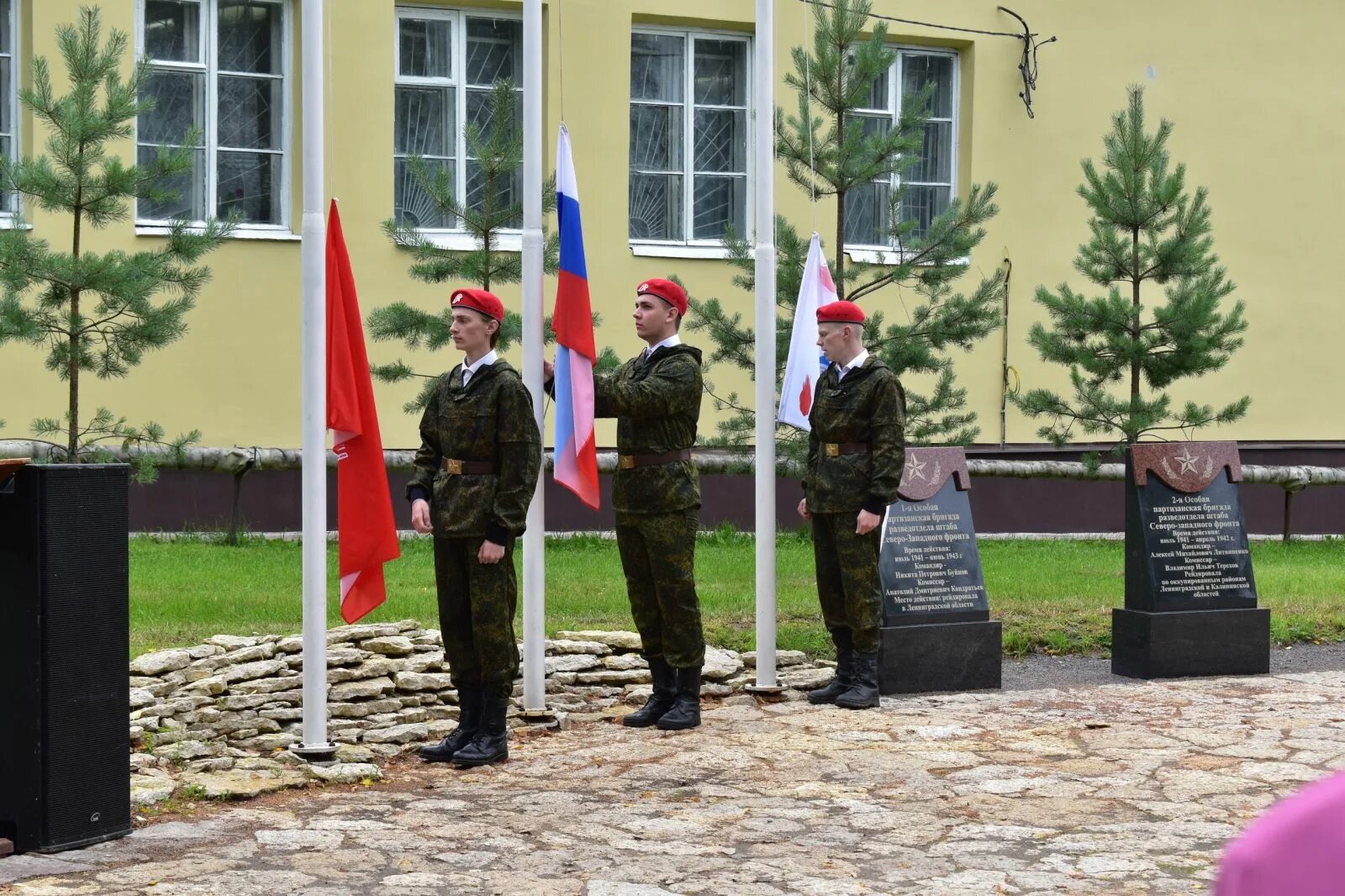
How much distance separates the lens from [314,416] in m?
6.89

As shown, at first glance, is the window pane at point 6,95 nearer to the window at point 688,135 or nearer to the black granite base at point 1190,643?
the window at point 688,135

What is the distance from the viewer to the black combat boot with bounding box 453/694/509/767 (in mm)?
7098

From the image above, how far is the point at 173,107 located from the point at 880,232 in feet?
20.4

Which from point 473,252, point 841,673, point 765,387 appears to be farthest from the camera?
point 473,252

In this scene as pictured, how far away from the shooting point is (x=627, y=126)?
52.6ft

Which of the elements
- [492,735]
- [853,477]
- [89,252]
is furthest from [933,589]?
[89,252]

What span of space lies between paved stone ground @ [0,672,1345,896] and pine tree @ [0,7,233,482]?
5563mm

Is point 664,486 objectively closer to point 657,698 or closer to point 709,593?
point 657,698

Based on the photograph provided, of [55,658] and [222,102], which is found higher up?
[222,102]

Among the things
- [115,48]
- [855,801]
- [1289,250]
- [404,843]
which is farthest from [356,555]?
[1289,250]

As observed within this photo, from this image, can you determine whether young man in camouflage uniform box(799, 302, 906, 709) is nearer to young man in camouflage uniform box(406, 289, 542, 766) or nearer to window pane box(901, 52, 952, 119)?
young man in camouflage uniform box(406, 289, 542, 766)

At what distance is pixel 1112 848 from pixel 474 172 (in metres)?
11.1

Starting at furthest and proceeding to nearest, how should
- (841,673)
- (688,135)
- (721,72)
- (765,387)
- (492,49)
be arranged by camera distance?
(721,72) < (688,135) < (492,49) < (765,387) < (841,673)

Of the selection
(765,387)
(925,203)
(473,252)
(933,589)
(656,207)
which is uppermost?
(925,203)
